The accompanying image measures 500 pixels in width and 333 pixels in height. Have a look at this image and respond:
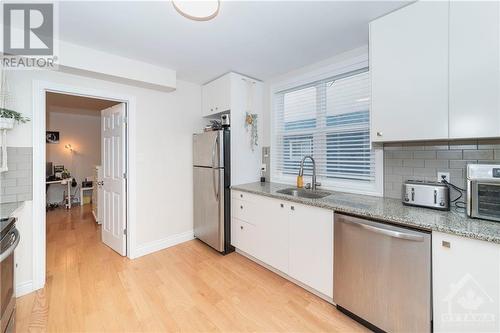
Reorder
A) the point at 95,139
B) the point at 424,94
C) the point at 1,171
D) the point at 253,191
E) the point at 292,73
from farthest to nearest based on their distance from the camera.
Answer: the point at 95,139 < the point at 292,73 < the point at 253,191 < the point at 1,171 < the point at 424,94

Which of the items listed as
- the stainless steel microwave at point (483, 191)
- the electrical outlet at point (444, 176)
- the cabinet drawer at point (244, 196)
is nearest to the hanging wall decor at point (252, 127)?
the cabinet drawer at point (244, 196)

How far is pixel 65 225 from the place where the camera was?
4.20 meters

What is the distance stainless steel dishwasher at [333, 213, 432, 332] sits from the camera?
140 centimetres

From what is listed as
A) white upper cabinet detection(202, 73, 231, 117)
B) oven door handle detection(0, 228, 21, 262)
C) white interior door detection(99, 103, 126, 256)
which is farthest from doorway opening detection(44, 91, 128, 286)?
oven door handle detection(0, 228, 21, 262)

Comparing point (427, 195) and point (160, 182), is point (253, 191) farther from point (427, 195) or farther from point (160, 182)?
point (427, 195)

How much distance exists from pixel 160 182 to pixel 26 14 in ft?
6.76

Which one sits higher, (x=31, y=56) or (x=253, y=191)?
(x=31, y=56)

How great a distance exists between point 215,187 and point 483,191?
97.2 inches

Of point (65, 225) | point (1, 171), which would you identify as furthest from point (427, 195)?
point (65, 225)

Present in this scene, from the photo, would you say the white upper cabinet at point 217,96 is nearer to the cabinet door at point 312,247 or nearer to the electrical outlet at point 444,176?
the cabinet door at point 312,247

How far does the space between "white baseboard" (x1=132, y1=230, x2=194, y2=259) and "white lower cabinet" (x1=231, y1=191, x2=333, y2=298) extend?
897 mm

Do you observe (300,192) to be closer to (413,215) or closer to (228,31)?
(413,215)

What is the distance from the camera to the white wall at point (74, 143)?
19.2ft

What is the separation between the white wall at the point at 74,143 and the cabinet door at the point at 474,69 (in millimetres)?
7102
